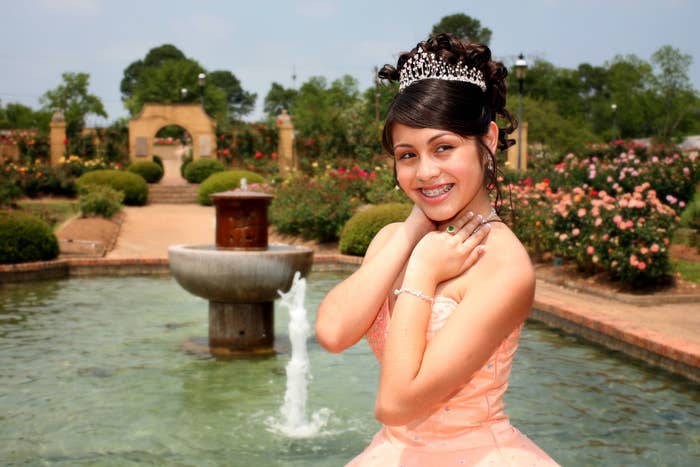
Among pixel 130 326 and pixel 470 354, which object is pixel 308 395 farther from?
pixel 470 354

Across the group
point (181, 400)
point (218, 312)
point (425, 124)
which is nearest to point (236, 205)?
point (218, 312)

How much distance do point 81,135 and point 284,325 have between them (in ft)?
78.1

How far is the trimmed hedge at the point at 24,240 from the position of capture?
41.0ft

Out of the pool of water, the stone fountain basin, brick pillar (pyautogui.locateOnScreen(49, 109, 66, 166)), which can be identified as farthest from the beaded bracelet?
brick pillar (pyautogui.locateOnScreen(49, 109, 66, 166))

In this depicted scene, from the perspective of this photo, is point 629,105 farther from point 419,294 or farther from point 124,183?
point 419,294

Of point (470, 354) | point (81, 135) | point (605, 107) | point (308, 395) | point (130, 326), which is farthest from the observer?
point (605, 107)

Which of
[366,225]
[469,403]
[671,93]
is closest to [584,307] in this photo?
[366,225]

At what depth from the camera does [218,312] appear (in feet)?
24.2

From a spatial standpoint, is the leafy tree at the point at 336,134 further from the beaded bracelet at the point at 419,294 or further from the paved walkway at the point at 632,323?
the beaded bracelet at the point at 419,294

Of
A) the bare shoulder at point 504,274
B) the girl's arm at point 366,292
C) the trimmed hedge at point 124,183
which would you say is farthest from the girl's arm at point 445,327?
the trimmed hedge at point 124,183

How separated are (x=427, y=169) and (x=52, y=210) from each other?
20.7 metres

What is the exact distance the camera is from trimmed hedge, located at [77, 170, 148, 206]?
23844 mm

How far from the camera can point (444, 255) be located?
170cm

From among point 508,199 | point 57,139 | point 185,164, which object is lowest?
point 508,199
